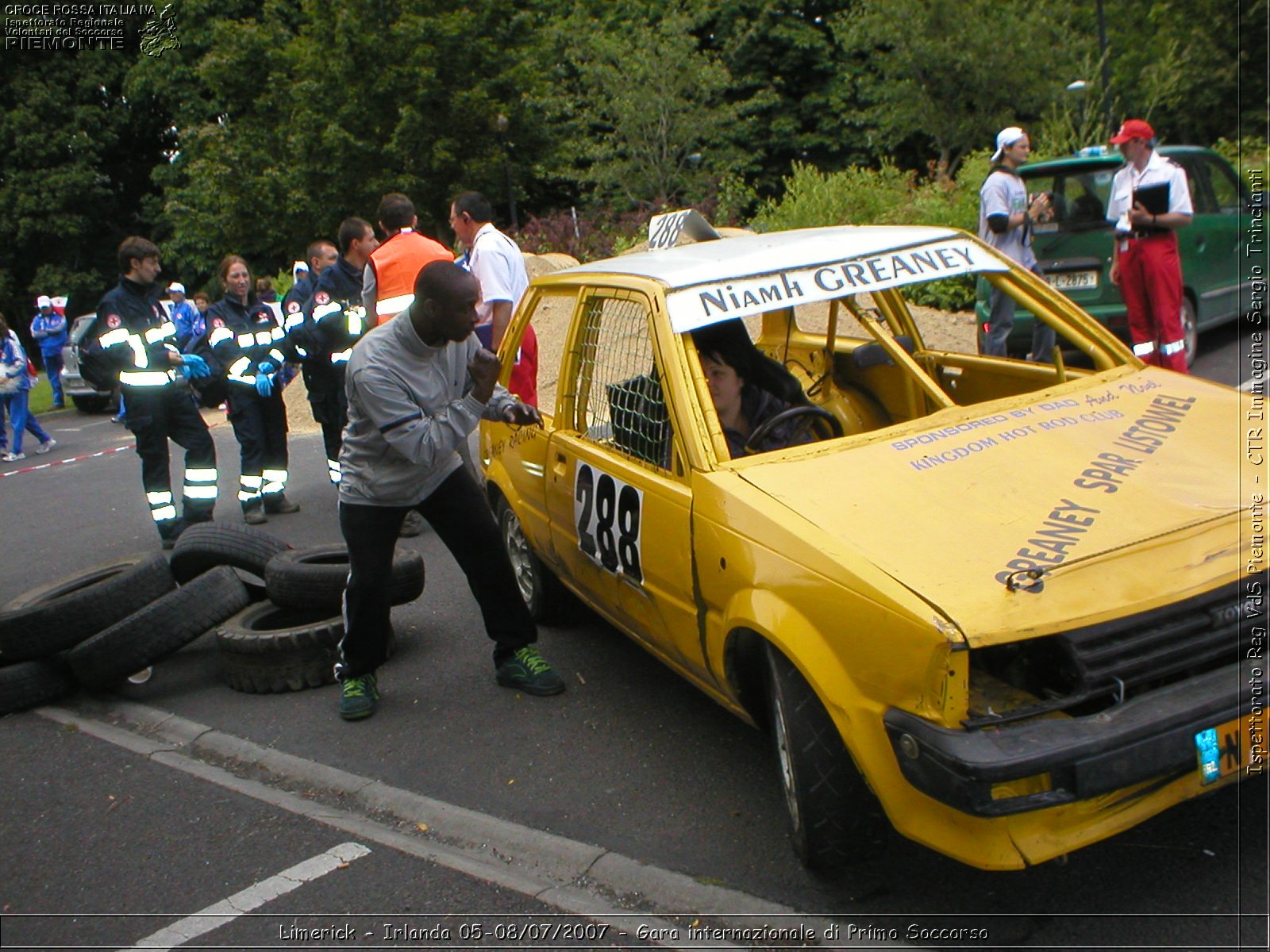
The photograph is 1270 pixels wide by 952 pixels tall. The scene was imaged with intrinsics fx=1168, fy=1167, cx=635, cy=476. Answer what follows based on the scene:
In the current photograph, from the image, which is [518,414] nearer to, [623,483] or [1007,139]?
[623,483]

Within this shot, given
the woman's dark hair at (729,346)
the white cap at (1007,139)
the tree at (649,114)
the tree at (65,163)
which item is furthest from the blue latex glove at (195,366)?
the tree at (65,163)

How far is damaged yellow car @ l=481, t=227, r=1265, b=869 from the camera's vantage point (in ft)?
9.26

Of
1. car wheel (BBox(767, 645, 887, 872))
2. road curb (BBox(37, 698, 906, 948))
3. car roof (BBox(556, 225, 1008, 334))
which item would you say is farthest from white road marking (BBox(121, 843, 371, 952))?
car roof (BBox(556, 225, 1008, 334))

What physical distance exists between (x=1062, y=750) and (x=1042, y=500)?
87 cm

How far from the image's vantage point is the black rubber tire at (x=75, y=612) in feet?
17.5

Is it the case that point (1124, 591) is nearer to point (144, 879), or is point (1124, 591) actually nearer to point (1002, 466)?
point (1002, 466)

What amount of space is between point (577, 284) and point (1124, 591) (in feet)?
9.32

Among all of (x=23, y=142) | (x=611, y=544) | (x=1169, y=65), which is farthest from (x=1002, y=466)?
(x=23, y=142)

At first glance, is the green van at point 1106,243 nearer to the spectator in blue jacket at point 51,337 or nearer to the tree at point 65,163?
the spectator in blue jacket at point 51,337

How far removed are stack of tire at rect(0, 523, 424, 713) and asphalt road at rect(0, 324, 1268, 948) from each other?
0.15 meters

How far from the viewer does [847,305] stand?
4.87 m

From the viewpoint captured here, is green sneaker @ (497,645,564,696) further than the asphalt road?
Yes

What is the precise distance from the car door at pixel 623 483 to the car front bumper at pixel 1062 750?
118cm

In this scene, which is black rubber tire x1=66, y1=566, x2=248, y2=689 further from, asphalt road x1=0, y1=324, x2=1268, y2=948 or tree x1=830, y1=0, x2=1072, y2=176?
tree x1=830, y1=0, x2=1072, y2=176
